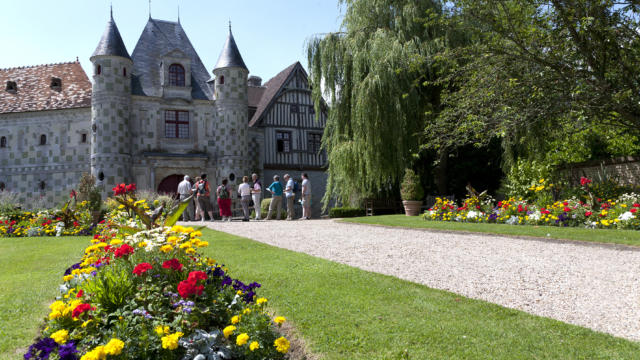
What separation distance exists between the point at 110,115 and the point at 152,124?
1.93 meters

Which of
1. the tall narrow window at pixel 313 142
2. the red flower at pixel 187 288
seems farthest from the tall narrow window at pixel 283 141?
the red flower at pixel 187 288

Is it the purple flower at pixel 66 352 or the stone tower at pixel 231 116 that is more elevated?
the stone tower at pixel 231 116

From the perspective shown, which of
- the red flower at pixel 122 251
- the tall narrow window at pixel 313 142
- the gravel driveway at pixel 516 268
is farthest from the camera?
the tall narrow window at pixel 313 142

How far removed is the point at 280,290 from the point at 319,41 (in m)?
13.5

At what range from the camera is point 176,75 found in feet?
74.0

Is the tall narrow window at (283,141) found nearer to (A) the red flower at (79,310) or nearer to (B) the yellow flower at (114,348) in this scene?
(A) the red flower at (79,310)

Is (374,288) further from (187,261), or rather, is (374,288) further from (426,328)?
(187,261)

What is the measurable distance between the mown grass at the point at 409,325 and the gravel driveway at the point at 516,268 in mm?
436

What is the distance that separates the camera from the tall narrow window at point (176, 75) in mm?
22406

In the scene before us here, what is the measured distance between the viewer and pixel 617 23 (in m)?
8.33

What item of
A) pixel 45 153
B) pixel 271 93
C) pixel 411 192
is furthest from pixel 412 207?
pixel 45 153

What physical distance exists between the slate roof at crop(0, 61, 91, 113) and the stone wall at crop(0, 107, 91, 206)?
45 cm

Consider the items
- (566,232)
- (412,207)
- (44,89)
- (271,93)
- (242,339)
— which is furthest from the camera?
(271,93)

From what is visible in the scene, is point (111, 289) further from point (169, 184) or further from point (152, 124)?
point (152, 124)
